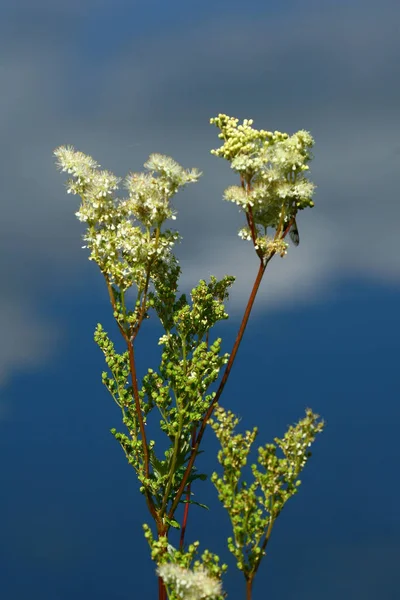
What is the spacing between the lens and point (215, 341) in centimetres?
556

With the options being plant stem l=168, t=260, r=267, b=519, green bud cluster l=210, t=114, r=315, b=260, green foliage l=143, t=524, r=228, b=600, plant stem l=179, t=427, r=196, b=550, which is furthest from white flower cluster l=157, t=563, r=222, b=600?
green bud cluster l=210, t=114, r=315, b=260

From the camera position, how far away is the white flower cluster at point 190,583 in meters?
4.45

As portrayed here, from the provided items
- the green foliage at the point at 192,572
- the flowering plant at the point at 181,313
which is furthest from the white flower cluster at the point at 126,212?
the green foliage at the point at 192,572

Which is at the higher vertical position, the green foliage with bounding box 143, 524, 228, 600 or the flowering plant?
the flowering plant

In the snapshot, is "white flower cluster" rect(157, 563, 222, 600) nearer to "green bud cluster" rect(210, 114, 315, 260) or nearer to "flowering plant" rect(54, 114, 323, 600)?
"flowering plant" rect(54, 114, 323, 600)

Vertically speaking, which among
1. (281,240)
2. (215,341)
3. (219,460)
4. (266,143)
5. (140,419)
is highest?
(266,143)

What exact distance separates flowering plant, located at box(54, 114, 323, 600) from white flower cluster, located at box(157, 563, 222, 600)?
22 centimetres

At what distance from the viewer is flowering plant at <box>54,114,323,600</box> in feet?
15.7


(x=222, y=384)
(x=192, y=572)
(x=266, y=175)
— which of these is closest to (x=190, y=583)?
(x=192, y=572)

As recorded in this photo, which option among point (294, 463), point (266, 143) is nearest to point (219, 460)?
point (294, 463)

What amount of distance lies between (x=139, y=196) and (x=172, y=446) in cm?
156

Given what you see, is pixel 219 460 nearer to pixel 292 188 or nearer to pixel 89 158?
pixel 292 188

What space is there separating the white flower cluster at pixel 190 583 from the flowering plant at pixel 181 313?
222 mm

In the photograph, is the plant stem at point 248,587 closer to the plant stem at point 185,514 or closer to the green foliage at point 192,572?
the green foliage at point 192,572
